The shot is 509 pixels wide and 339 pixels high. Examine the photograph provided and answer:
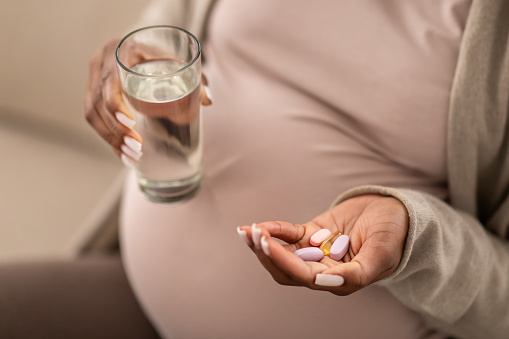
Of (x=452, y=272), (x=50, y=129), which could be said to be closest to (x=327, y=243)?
(x=452, y=272)

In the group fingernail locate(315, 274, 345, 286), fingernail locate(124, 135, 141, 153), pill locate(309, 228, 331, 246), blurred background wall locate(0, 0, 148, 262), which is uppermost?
fingernail locate(315, 274, 345, 286)

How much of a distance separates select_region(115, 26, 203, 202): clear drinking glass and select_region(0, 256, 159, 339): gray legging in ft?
0.79

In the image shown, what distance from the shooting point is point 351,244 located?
1.55ft

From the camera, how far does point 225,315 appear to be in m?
0.67

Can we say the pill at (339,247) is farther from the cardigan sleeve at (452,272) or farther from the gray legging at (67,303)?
the gray legging at (67,303)

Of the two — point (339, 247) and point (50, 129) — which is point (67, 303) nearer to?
point (339, 247)

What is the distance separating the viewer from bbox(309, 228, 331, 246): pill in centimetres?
46

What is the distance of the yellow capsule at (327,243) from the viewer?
0.45 meters

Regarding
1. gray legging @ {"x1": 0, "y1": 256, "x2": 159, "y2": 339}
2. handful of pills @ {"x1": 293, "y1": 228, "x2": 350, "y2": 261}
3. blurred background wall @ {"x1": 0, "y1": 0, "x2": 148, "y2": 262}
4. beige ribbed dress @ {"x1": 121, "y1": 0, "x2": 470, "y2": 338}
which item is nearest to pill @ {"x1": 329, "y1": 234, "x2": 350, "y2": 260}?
handful of pills @ {"x1": 293, "y1": 228, "x2": 350, "y2": 261}

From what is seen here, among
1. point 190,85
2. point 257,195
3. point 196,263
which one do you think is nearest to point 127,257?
point 196,263

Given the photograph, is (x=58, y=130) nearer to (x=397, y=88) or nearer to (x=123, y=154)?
(x=123, y=154)

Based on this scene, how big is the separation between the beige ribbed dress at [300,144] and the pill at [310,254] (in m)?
0.21

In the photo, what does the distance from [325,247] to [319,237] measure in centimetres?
1

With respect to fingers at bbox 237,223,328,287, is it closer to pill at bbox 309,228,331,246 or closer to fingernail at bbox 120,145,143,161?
pill at bbox 309,228,331,246
